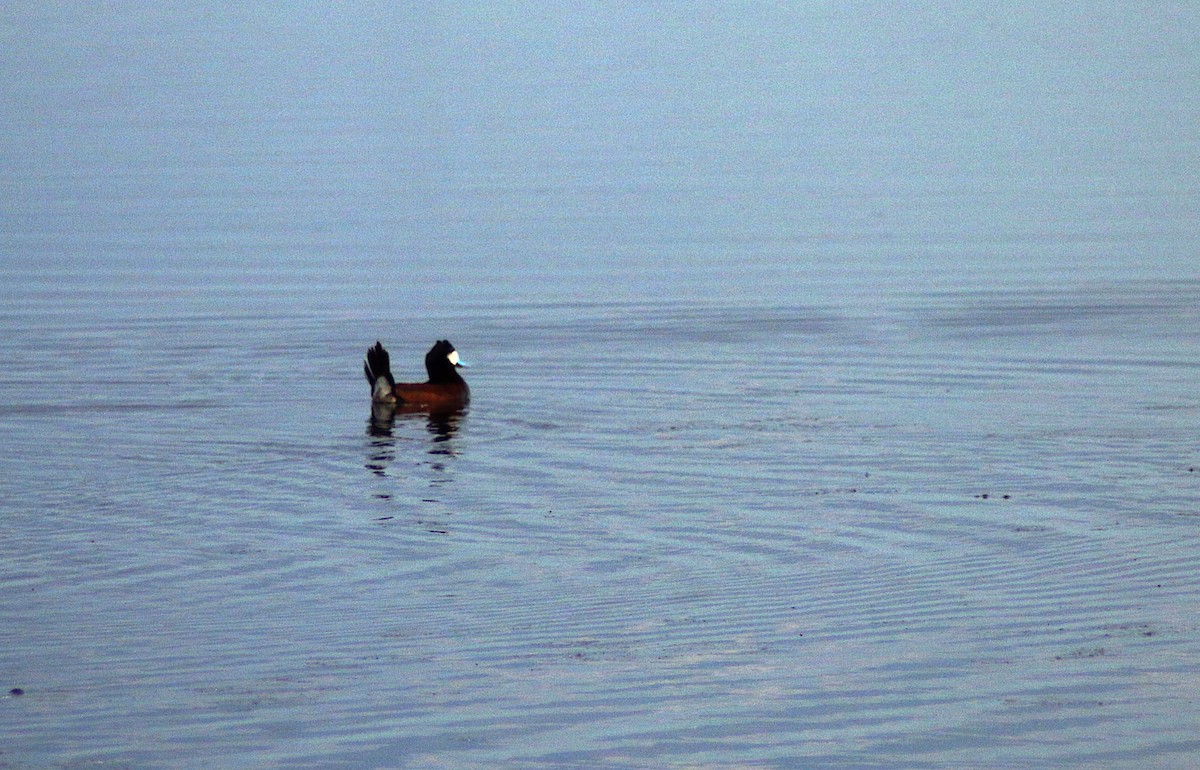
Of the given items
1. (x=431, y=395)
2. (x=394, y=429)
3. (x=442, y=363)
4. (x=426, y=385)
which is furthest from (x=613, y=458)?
(x=442, y=363)

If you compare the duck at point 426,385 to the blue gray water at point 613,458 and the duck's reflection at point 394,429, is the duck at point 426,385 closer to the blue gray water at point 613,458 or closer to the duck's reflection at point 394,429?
the duck's reflection at point 394,429

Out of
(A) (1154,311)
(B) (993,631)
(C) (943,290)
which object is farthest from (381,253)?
(B) (993,631)

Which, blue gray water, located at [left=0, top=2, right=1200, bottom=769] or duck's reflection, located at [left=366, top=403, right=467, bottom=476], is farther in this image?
duck's reflection, located at [left=366, top=403, right=467, bottom=476]

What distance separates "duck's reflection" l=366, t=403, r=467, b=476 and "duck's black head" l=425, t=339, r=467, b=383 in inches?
14.7

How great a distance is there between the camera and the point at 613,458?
12.9 meters

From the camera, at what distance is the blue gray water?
7750mm

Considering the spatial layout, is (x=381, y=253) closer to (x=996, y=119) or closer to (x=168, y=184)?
(x=168, y=184)

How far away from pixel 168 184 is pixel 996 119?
595 inches

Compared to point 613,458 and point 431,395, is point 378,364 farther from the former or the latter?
point 613,458

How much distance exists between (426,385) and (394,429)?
1019 millimetres

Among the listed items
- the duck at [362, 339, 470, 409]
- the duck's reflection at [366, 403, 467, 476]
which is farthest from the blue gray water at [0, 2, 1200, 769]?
the duck at [362, 339, 470, 409]

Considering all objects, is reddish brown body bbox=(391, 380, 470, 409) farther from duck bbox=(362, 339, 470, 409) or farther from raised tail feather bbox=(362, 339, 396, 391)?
raised tail feather bbox=(362, 339, 396, 391)

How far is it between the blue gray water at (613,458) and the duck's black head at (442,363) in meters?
0.35

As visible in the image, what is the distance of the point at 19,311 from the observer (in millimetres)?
20094
